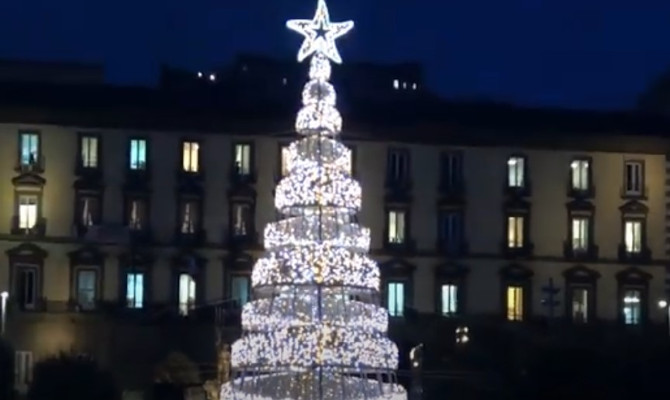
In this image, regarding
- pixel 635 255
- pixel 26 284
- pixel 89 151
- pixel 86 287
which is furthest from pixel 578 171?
pixel 26 284

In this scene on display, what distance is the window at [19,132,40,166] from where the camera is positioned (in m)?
70.2

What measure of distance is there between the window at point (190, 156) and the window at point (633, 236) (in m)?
16.2

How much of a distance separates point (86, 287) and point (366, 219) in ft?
34.5

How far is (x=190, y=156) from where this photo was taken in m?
72.3

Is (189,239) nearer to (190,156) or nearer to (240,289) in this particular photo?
(240,289)

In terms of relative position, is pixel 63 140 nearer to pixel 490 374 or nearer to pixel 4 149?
pixel 4 149

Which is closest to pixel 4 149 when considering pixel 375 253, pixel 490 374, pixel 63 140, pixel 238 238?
pixel 63 140

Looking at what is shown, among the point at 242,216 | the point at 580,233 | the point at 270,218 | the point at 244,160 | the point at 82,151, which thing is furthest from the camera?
the point at 580,233

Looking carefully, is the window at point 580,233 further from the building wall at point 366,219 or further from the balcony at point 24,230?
the balcony at point 24,230

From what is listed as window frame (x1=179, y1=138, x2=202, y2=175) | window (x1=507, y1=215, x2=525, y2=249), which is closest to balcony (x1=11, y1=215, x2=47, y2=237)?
window frame (x1=179, y1=138, x2=202, y2=175)

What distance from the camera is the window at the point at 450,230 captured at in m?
74.0

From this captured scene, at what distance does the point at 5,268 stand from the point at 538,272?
19491 millimetres

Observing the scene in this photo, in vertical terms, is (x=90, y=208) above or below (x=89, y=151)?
below

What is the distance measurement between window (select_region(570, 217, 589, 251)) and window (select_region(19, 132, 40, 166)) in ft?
65.6
